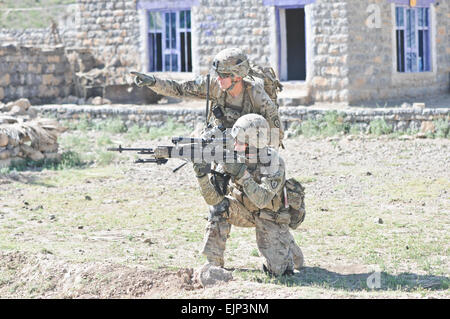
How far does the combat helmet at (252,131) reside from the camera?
5965mm

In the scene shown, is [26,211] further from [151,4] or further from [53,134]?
[151,4]

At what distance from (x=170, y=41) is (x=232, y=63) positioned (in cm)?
1099

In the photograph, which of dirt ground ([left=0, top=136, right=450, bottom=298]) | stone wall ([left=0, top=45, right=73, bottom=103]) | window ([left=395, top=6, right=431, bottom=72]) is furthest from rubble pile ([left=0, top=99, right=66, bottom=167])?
window ([left=395, top=6, right=431, bottom=72])

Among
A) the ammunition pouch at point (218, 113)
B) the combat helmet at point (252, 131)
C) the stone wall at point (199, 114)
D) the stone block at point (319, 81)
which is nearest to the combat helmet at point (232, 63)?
the ammunition pouch at point (218, 113)

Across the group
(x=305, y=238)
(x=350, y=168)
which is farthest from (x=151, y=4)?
(x=305, y=238)

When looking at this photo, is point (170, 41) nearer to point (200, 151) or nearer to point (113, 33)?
point (113, 33)

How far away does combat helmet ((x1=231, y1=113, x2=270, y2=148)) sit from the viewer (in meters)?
5.96

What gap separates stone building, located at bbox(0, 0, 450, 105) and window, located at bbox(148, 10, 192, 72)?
0.07 ft

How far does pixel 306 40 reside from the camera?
50.3ft

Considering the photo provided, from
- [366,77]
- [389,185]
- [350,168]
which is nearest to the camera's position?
[389,185]

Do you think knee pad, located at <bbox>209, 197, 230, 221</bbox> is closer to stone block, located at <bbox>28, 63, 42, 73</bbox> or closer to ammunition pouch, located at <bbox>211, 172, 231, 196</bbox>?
ammunition pouch, located at <bbox>211, 172, 231, 196</bbox>

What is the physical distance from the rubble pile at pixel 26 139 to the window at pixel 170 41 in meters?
5.33
